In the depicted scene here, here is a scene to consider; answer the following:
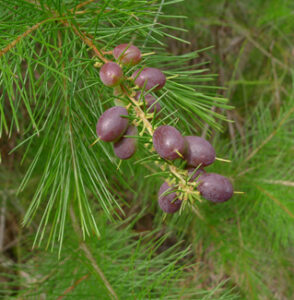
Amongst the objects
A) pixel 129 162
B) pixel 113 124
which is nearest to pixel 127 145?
pixel 113 124

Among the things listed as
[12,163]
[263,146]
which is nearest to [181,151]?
[263,146]

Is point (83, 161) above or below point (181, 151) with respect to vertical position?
below

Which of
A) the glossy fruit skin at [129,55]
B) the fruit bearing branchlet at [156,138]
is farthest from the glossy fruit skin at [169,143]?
the glossy fruit skin at [129,55]

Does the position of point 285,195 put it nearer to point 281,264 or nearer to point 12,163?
point 281,264

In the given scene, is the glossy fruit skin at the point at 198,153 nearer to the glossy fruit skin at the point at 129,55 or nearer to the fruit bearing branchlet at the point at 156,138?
the fruit bearing branchlet at the point at 156,138

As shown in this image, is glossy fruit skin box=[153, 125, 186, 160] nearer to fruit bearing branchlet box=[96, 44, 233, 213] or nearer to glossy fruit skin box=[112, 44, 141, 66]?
Answer: fruit bearing branchlet box=[96, 44, 233, 213]
